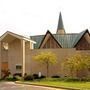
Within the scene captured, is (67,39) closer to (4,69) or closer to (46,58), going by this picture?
(46,58)

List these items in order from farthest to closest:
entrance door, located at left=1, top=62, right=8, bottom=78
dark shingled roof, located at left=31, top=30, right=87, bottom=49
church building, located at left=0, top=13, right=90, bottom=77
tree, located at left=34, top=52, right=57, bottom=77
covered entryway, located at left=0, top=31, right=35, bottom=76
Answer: dark shingled roof, located at left=31, top=30, right=87, bottom=49
entrance door, located at left=1, top=62, right=8, bottom=78
covered entryway, located at left=0, top=31, right=35, bottom=76
church building, located at left=0, top=13, right=90, bottom=77
tree, located at left=34, top=52, right=57, bottom=77

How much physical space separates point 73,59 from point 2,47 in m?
13.3

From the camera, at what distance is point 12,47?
53750 mm

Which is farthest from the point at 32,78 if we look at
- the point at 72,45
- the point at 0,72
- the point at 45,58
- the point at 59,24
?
the point at 59,24

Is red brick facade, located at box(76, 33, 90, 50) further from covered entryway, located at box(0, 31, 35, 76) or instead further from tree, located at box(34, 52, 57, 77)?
covered entryway, located at box(0, 31, 35, 76)

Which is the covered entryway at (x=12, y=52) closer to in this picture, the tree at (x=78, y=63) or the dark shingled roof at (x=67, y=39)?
the dark shingled roof at (x=67, y=39)

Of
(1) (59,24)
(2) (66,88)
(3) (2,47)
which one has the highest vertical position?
(1) (59,24)

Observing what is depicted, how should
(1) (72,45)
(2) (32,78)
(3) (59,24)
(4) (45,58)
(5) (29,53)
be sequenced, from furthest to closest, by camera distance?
(3) (59,24)
(1) (72,45)
(5) (29,53)
(4) (45,58)
(2) (32,78)

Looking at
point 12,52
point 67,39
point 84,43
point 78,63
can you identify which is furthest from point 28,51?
point 78,63

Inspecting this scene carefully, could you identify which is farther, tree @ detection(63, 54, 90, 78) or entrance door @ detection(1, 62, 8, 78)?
entrance door @ detection(1, 62, 8, 78)

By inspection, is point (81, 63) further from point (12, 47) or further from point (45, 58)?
point (12, 47)

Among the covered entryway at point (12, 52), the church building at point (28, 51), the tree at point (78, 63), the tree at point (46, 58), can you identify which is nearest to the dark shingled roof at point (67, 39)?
the church building at point (28, 51)

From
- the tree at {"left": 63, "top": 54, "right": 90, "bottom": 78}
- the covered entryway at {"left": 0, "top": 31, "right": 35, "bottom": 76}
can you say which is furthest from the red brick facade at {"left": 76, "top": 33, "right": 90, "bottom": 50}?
the covered entryway at {"left": 0, "top": 31, "right": 35, "bottom": 76}

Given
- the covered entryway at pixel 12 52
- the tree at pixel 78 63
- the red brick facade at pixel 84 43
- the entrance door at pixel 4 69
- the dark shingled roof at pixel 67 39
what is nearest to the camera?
the tree at pixel 78 63
